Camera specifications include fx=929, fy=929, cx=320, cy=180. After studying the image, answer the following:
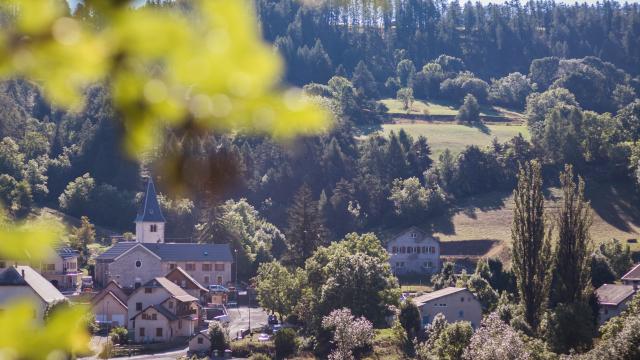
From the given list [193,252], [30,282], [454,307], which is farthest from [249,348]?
[193,252]

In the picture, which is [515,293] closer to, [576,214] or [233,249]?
[576,214]

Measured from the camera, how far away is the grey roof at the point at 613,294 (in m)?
45.0

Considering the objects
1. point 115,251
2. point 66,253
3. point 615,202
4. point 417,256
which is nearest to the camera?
point 66,253

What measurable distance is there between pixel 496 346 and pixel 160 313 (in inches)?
900

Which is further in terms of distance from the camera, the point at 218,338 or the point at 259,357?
the point at 218,338

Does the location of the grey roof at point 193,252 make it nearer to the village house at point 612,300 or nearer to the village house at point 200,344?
the village house at point 200,344

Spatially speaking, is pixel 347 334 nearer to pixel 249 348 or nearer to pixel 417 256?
pixel 249 348

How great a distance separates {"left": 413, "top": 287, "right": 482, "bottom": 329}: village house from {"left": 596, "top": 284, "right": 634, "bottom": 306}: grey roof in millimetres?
6063

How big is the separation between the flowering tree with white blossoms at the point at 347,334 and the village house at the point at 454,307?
523cm

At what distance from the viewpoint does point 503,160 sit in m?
82.1

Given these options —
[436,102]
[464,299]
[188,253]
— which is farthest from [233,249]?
[436,102]

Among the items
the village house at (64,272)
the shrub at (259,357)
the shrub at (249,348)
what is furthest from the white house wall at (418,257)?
the shrub at (259,357)

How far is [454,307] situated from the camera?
4450 cm

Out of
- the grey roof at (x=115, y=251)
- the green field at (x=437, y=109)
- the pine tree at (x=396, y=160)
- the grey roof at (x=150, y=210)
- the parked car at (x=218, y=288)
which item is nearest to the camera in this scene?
the grey roof at (x=115, y=251)
